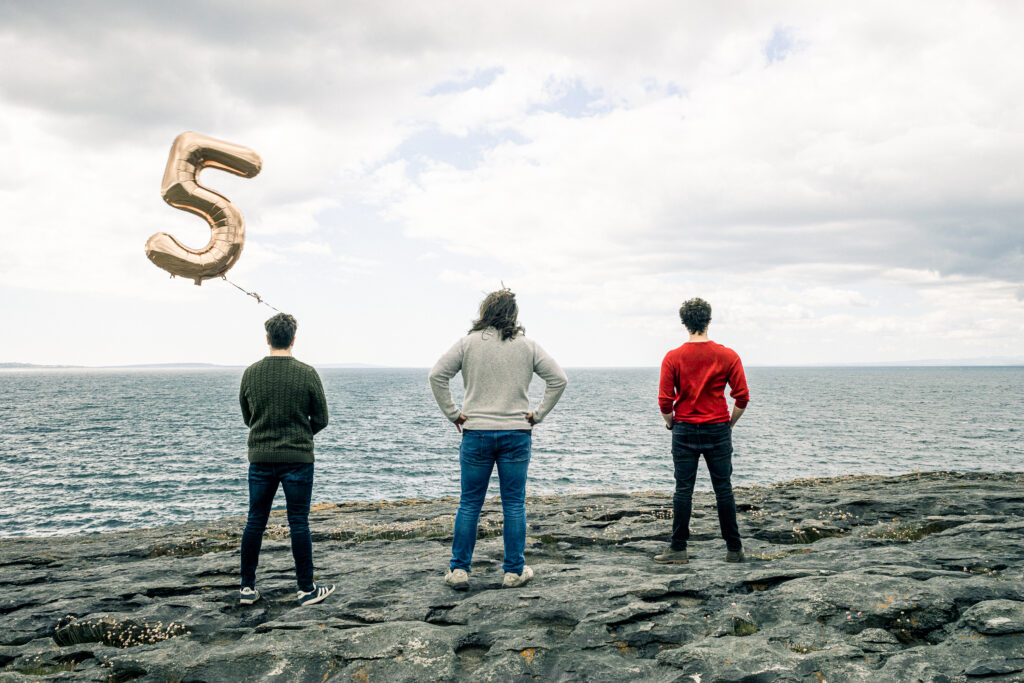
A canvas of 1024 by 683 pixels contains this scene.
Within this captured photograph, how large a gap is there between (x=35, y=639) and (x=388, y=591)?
129 inches

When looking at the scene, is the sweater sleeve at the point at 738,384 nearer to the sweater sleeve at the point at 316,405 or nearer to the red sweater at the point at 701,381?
the red sweater at the point at 701,381

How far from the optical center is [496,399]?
18.4 ft

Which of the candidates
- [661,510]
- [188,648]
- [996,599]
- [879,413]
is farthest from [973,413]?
[188,648]

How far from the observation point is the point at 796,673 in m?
3.67

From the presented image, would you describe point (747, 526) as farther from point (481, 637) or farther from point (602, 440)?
point (602, 440)

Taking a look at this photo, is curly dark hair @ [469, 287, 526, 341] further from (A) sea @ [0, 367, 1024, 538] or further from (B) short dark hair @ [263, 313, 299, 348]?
(A) sea @ [0, 367, 1024, 538]

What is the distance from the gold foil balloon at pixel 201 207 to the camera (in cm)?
690

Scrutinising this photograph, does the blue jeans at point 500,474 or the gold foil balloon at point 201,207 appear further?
the gold foil balloon at point 201,207

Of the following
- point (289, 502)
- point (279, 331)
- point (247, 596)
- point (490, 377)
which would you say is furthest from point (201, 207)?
point (247, 596)

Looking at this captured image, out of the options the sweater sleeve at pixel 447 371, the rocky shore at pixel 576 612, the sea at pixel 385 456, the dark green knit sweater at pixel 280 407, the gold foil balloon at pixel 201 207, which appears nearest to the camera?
the rocky shore at pixel 576 612

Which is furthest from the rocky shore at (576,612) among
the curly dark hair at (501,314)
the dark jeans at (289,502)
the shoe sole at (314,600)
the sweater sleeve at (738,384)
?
the curly dark hair at (501,314)

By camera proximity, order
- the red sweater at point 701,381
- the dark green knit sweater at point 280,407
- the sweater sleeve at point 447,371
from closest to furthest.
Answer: the dark green knit sweater at point 280,407
the sweater sleeve at point 447,371
the red sweater at point 701,381

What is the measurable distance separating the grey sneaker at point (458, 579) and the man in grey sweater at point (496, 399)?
0.56 m

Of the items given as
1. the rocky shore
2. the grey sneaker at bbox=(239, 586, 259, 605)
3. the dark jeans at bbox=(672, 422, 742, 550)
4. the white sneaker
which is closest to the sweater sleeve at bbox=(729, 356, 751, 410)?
the dark jeans at bbox=(672, 422, 742, 550)
